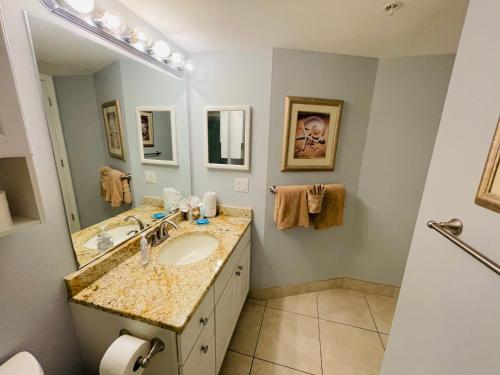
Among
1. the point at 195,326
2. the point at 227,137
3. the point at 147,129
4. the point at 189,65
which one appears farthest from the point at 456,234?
the point at 189,65

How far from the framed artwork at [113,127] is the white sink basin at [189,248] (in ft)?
2.00

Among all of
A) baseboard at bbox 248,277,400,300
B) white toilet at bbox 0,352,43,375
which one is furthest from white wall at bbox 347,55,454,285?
white toilet at bbox 0,352,43,375

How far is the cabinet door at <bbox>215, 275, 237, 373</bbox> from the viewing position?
1.10 meters

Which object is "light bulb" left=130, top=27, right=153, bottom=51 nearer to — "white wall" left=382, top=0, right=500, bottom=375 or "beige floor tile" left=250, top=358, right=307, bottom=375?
"white wall" left=382, top=0, right=500, bottom=375

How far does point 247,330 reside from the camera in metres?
1.57

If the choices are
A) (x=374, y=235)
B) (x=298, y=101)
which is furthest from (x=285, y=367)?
(x=298, y=101)

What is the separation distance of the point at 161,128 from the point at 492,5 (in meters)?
1.54

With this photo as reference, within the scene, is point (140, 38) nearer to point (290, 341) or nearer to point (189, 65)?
point (189, 65)

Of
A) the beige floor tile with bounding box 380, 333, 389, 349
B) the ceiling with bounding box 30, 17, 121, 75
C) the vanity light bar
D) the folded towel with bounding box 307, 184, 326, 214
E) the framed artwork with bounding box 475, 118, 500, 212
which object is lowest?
the beige floor tile with bounding box 380, 333, 389, 349

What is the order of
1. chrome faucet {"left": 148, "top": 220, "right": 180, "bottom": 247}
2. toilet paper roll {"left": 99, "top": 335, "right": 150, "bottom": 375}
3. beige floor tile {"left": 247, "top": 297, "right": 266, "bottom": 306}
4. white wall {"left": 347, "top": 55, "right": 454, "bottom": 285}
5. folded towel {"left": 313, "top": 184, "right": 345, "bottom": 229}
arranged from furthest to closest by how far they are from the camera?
beige floor tile {"left": 247, "top": 297, "right": 266, "bottom": 306}
folded towel {"left": 313, "top": 184, "right": 345, "bottom": 229}
white wall {"left": 347, "top": 55, "right": 454, "bottom": 285}
chrome faucet {"left": 148, "top": 220, "right": 180, "bottom": 247}
toilet paper roll {"left": 99, "top": 335, "right": 150, "bottom": 375}

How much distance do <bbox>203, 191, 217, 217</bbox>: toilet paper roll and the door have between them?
2.72 ft

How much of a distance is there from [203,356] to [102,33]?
1.53 m

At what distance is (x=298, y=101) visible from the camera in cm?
142

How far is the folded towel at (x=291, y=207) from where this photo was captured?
152 cm
